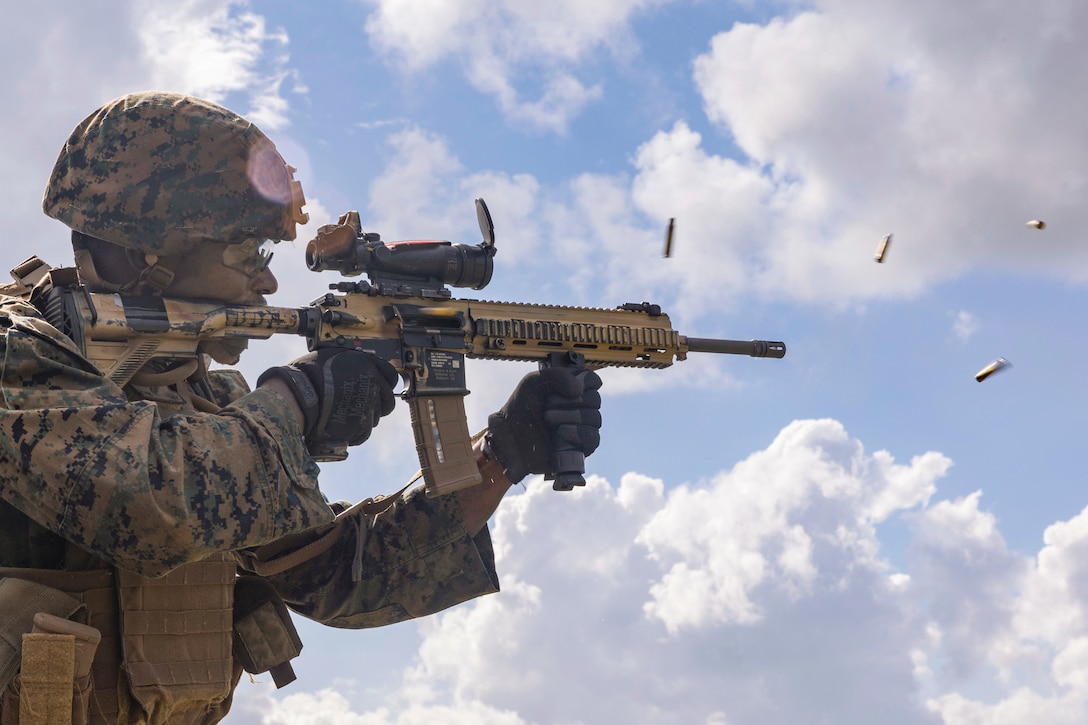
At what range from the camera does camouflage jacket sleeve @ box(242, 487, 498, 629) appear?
8.76 metres

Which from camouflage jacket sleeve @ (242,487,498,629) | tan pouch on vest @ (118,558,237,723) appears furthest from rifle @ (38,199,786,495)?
tan pouch on vest @ (118,558,237,723)

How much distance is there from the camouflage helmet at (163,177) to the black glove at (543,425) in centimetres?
222

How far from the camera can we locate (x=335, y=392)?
749 centimetres

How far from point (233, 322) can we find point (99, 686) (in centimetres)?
230

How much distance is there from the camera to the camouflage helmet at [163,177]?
291 inches

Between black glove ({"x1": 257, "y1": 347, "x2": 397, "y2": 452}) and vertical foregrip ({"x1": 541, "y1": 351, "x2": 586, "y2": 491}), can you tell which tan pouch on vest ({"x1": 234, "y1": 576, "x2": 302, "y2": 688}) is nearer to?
black glove ({"x1": 257, "y1": 347, "x2": 397, "y2": 452})

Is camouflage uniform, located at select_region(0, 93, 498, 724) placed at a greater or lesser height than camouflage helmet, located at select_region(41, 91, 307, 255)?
lesser

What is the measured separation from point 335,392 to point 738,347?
14.5 ft

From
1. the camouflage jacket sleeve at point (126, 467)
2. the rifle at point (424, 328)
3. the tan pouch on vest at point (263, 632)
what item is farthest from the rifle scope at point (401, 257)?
the camouflage jacket sleeve at point (126, 467)

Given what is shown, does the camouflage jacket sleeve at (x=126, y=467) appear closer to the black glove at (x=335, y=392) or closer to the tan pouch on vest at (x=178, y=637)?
the black glove at (x=335, y=392)

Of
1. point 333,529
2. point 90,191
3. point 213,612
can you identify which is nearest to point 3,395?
point 90,191

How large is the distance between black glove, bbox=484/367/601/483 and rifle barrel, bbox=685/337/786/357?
1.85 m

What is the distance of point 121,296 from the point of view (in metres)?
7.55

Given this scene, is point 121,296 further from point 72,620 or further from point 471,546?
point 471,546
